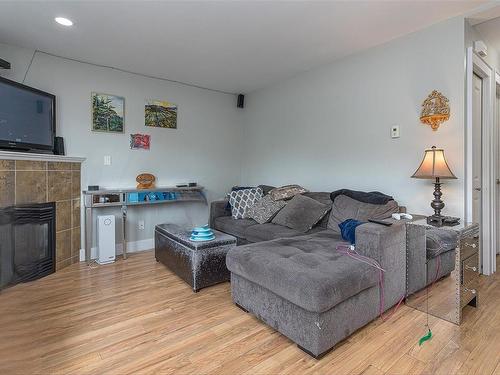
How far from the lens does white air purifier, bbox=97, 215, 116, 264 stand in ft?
10.5

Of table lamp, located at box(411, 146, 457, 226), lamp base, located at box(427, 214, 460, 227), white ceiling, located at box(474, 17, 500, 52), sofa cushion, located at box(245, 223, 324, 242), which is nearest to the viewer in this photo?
lamp base, located at box(427, 214, 460, 227)

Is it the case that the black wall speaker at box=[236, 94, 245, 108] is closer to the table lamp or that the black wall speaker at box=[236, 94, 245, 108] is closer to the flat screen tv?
the flat screen tv

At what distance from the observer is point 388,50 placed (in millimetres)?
2822

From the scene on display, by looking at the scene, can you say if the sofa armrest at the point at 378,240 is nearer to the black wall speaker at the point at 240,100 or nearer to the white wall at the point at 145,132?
the white wall at the point at 145,132

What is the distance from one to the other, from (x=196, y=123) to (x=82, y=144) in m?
1.61

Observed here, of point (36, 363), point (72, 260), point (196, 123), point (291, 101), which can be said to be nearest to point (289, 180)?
point (291, 101)

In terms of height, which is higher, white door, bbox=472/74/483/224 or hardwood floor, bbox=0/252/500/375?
white door, bbox=472/74/483/224

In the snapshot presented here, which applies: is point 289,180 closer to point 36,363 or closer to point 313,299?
point 313,299

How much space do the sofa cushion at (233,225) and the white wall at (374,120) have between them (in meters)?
0.99

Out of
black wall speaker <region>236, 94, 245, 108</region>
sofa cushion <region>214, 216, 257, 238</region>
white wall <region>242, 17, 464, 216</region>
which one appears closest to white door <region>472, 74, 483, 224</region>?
white wall <region>242, 17, 464, 216</region>

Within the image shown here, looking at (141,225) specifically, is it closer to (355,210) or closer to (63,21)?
(63,21)

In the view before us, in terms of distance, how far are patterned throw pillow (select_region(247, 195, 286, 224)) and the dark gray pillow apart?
10 centimetres

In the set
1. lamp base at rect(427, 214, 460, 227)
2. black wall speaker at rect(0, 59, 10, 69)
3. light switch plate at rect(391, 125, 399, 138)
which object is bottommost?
lamp base at rect(427, 214, 460, 227)

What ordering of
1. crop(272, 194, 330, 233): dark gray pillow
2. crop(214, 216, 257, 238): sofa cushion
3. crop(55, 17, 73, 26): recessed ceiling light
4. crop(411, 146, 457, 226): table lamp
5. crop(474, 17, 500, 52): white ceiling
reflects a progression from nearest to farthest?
crop(411, 146, 457, 226): table lamp → crop(55, 17, 73, 26): recessed ceiling light → crop(474, 17, 500, 52): white ceiling → crop(272, 194, 330, 233): dark gray pillow → crop(214, 216, 257, 238): sofa cushion
